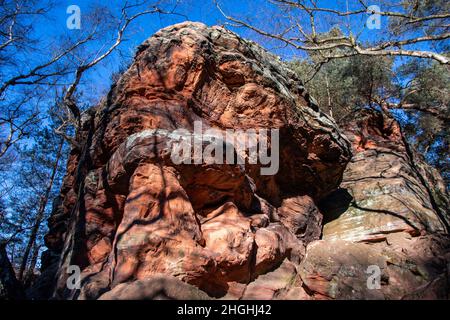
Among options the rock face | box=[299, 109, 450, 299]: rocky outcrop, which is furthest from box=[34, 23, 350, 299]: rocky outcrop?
box=[299, 109, 450, 299]: rocky outcrop

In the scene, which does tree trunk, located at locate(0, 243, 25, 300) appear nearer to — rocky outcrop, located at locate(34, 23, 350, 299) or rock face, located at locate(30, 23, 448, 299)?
rock face, located at locate(30, 23, 448, 299)

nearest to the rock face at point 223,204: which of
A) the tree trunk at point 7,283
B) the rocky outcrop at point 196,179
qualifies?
the rocky outcrop at point 196,179

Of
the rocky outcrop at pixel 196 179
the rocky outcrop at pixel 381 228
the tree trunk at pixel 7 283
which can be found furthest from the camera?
the tree trunk at pixel 7 283

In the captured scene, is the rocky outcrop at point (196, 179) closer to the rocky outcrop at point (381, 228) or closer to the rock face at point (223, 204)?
the rock face at point (223, 204)

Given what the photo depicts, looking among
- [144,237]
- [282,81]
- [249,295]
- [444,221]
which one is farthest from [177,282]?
[444,221]

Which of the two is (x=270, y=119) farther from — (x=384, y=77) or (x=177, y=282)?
(x=384, y=77)

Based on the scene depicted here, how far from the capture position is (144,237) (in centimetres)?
398

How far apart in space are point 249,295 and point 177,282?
4.31 ft

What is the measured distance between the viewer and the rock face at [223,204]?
4250 millimetres

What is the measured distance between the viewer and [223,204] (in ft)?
17.2

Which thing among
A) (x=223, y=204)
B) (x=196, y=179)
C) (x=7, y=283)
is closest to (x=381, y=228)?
(x=223, y=204)

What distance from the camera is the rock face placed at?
13.9ft

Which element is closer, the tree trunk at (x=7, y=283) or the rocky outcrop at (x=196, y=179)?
the rocky outcrop at (x=196, y=179)

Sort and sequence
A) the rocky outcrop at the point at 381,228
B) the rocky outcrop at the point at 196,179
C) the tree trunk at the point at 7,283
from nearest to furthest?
the rocky outcrop at the point at 196,179 < the rocky outcrop at the point at 381,228 < the tree trunk at the point at 7,283
